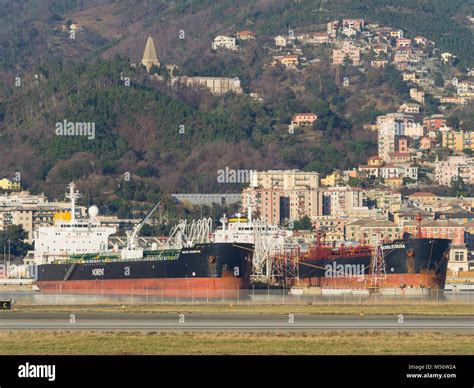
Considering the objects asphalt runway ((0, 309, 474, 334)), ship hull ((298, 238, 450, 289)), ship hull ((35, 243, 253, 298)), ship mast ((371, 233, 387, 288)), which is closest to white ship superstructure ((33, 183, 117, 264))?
ship hull ((35, 243, 253, 298))

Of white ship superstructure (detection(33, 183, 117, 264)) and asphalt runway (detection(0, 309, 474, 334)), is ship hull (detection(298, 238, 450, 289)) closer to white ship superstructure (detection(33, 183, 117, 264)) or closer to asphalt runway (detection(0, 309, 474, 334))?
white ship superstructure (detection(33, 183, 117, 264))

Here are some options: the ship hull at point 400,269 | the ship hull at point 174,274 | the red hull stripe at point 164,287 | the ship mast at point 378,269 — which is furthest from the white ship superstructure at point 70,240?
the ship mast at point 378,269

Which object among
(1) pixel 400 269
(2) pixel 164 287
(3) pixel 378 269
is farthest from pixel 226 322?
(3) pixel 378 269

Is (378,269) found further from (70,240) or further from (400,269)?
(70,240)

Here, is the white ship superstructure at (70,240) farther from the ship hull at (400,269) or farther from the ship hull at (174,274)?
the ship hull at (400,269)

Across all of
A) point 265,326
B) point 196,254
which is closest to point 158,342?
point 265,326
